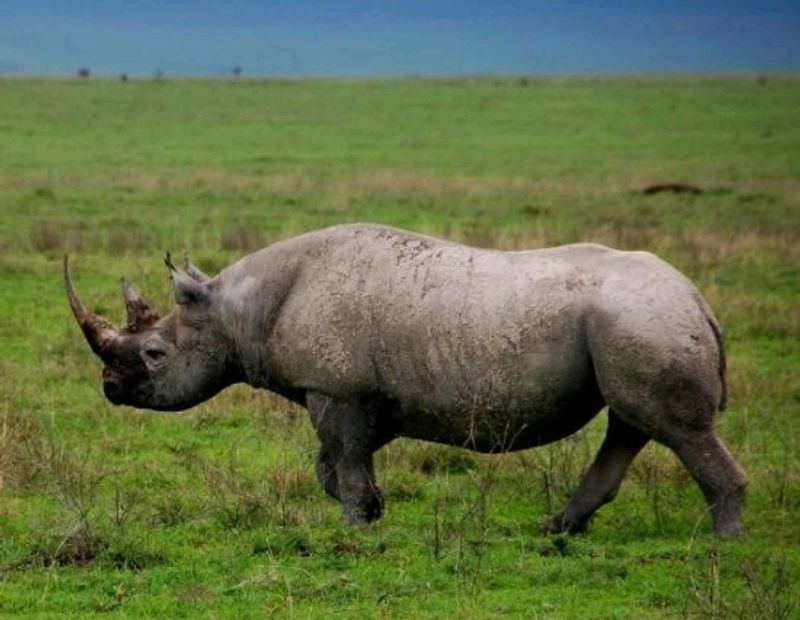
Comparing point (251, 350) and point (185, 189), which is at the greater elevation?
point (251, 350)

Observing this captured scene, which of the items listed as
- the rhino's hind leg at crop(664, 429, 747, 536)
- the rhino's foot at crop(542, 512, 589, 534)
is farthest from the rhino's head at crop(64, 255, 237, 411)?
the rhino's hind leg at crop(664, 429, 747, 536)

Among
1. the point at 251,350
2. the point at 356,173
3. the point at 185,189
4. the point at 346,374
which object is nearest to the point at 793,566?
the point at 346,374

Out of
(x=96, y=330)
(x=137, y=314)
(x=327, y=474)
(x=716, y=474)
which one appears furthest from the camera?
(x=137, y=314)

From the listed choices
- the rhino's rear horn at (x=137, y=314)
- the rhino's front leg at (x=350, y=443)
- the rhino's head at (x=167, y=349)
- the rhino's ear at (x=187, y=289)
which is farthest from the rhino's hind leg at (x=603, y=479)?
the rhino's rear horn at (x=137, y=314)

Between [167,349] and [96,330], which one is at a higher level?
[96,330]

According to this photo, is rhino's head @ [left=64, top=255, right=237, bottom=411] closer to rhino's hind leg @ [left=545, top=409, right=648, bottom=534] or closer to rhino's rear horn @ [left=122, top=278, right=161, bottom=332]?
rhino's rear horn @ [left=122, top=278, right=161, bottom=332]

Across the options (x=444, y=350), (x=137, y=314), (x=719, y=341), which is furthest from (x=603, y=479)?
(x=137, y=314)

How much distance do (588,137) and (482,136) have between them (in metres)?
3.25

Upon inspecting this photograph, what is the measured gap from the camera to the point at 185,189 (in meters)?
32.8

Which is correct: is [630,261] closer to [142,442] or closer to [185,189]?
[142,442]

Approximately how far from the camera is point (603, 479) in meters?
9.48

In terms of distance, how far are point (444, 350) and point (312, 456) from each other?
1.76 m

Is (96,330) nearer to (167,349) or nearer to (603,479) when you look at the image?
(167,349)

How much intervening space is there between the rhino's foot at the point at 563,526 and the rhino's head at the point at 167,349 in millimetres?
2110
